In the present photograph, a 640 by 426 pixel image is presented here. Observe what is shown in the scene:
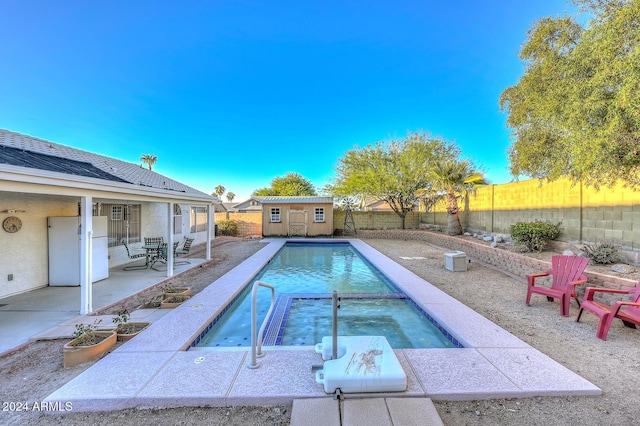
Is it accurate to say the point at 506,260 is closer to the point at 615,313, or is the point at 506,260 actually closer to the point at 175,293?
the point at 615,313

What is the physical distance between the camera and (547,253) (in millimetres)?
8023

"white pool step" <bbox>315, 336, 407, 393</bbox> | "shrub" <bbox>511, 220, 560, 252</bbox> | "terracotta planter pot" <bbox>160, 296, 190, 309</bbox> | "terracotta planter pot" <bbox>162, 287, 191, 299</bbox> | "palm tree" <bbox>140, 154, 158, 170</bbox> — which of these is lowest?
"terracotta planter pot" <bbox>160, 296, 190, 309</bbox>

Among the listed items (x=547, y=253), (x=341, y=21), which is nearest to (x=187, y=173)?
(x=341, y=21)

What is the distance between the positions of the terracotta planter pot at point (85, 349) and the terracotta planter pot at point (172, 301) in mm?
1422

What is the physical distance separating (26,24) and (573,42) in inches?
574

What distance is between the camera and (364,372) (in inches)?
99.8

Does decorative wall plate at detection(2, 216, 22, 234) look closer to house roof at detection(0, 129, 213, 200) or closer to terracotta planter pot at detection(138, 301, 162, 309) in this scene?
house roof at detection(0, 129, 213, 200)

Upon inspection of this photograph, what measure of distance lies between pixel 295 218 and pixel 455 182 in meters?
9.66

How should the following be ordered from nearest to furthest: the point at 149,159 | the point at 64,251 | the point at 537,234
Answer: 1. the point at 64,251
2. the point at 537,234
3. the point at 149,159

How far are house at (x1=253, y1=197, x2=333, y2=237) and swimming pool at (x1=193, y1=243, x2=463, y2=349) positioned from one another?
9.18 metres

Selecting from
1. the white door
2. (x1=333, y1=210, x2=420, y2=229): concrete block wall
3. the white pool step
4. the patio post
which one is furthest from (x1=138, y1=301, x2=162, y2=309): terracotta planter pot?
(x1=333, y1=210, x2=420, y2=229): concrete block wall

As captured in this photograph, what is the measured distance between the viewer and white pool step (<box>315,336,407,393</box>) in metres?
2.47

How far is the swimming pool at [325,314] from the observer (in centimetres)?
430

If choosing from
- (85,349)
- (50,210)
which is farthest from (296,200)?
(85,349)
